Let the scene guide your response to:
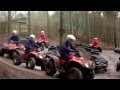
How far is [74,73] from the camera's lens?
9836 millimetres

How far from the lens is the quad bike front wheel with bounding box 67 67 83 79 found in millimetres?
9604

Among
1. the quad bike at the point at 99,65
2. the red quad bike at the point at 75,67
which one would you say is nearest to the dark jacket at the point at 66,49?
the red quad bike at the point at 75,67

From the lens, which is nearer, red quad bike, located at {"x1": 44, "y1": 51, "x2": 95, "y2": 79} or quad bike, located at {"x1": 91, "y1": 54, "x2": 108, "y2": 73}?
red quad bike, located at {"x1": 44, "y1": 51, "x2": 95, "y2": 79}

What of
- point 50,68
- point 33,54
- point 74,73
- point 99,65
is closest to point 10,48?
point 33,54

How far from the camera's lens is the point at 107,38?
28.4m

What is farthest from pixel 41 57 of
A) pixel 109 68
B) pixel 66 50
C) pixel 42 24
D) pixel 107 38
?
pixel 42 24

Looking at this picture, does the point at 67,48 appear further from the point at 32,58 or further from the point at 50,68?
the point at 32,58

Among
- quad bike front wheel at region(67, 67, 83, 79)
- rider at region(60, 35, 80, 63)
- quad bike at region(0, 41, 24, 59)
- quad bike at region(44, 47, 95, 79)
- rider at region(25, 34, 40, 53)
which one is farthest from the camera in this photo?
quad bike at region(0, 41, 24, 59)

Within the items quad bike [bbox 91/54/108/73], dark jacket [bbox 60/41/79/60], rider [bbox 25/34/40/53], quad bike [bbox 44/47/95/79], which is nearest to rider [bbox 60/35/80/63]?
dark jacket [bbox 60/41/79/60]

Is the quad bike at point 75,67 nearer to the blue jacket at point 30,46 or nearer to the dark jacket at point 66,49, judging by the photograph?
the dark jacket at point 66,49

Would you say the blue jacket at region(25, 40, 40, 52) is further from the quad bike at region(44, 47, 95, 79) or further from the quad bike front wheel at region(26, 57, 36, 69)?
the quad bike at region(44, 47, 95, 79)
